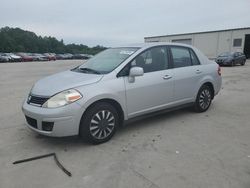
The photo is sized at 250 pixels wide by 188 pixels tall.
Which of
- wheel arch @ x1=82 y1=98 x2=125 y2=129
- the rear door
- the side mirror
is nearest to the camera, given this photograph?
wheel arch @ x1=82 y1=98 x2=125 y2=129

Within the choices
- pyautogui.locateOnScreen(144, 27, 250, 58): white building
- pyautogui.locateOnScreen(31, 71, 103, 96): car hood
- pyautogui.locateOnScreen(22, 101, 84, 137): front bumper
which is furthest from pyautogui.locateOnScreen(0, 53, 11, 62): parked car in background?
pyautogui.locateOnScreen(22, 101, 84, 137): front bumper

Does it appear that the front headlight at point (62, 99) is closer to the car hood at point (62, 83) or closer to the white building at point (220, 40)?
the car hood at point (62, 83)

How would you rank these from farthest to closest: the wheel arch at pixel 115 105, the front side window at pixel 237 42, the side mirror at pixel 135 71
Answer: the front side window at pixel 237 42, the side mirror at pixel 135 71, the wheel arch at pixel 115 105

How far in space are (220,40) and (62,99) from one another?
41989mm

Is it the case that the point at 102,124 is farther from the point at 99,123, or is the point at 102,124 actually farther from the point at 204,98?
the point at 204,98

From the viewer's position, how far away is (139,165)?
327cm

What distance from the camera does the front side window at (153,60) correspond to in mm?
4475

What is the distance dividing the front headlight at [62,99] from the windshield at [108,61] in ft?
2.62

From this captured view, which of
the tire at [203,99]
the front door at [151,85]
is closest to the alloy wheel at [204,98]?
the tire at [203,99]

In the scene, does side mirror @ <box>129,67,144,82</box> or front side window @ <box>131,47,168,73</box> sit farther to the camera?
front side window @ <box>131,47,168,73</box>

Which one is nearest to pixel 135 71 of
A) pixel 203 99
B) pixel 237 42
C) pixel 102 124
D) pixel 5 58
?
pixel 102 124

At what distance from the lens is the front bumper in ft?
11.6

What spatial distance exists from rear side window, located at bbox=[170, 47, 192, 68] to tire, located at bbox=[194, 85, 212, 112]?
742 millimetres

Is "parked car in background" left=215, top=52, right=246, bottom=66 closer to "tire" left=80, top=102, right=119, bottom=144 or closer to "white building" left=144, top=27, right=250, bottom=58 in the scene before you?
"white building" left=144, top=27, right=250, bottom=58
